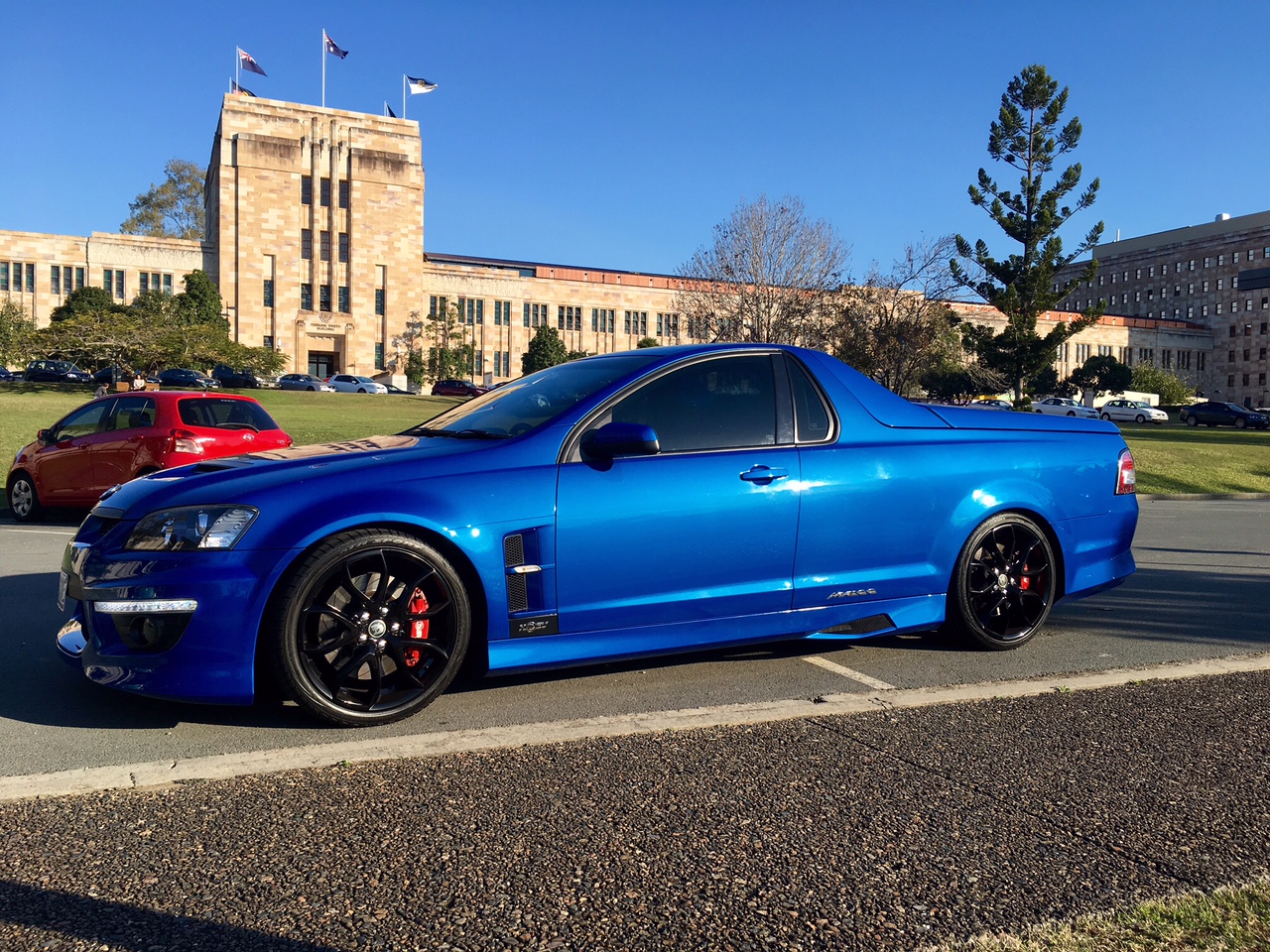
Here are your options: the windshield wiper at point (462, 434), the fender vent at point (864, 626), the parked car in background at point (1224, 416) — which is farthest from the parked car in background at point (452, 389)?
the fender vent at point (864, 626)

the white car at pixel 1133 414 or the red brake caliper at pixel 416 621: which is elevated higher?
the white car at pixel 1133 414

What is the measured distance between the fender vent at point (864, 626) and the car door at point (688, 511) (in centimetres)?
37

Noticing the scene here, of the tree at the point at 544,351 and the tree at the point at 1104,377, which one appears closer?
the tree at the point at 544,351

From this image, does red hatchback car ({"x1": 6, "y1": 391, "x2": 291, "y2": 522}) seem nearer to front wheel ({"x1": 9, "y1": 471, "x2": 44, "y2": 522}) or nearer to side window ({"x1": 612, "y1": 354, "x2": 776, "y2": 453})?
front wheel ({"x1": 9, "y1": 471, "x2": 44, "y2": 522})

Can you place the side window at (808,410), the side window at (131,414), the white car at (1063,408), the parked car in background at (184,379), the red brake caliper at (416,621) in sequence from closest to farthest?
the red brake caliper at (416,621) → the side window at (808,410) → the side window at (131,414) → the parked car in background at (184,379) → the white car at (1063,408)

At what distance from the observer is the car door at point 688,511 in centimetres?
429

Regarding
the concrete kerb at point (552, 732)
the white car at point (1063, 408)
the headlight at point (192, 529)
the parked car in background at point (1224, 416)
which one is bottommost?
the concrete kerb at point (552, 732)

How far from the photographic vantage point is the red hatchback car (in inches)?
474

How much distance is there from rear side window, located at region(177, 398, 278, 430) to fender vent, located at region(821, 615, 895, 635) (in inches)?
363

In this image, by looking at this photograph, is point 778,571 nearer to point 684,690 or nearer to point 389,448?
point 684,690

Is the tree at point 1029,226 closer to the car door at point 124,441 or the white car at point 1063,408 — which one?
the white car at point 1063,408

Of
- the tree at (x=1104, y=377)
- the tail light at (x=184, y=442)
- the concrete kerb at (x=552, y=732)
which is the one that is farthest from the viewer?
the tree at (x=1104, y=377)

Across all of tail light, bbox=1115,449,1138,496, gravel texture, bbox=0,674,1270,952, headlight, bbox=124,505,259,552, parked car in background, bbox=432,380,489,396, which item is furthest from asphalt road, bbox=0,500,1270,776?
parked car in background, bbox=432,380,489,396

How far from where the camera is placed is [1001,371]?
5572 centimetres
